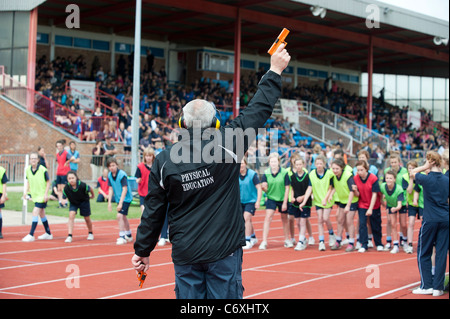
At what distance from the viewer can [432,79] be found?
5984cm

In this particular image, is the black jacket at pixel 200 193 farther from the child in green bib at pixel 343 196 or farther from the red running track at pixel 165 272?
the child in green bib at pixel 343 196

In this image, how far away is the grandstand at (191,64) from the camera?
2922 cm

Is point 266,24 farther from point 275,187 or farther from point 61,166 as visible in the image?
point 275,187

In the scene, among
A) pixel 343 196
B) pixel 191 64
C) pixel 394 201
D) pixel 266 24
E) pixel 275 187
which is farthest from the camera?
pixel 191 64

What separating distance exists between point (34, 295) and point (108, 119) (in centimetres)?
2092

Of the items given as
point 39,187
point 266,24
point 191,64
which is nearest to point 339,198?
point 39,187

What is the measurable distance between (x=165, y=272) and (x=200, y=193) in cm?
643

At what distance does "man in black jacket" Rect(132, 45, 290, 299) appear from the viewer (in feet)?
14.7

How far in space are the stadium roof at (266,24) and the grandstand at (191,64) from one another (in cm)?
8

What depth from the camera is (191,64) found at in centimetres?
4297

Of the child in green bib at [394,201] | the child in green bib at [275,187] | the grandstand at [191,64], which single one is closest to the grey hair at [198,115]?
the child in green bib at [275,187]

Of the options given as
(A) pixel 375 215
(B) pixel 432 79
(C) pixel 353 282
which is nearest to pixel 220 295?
(C) pixel 353 282

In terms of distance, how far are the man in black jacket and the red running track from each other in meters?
4.37
